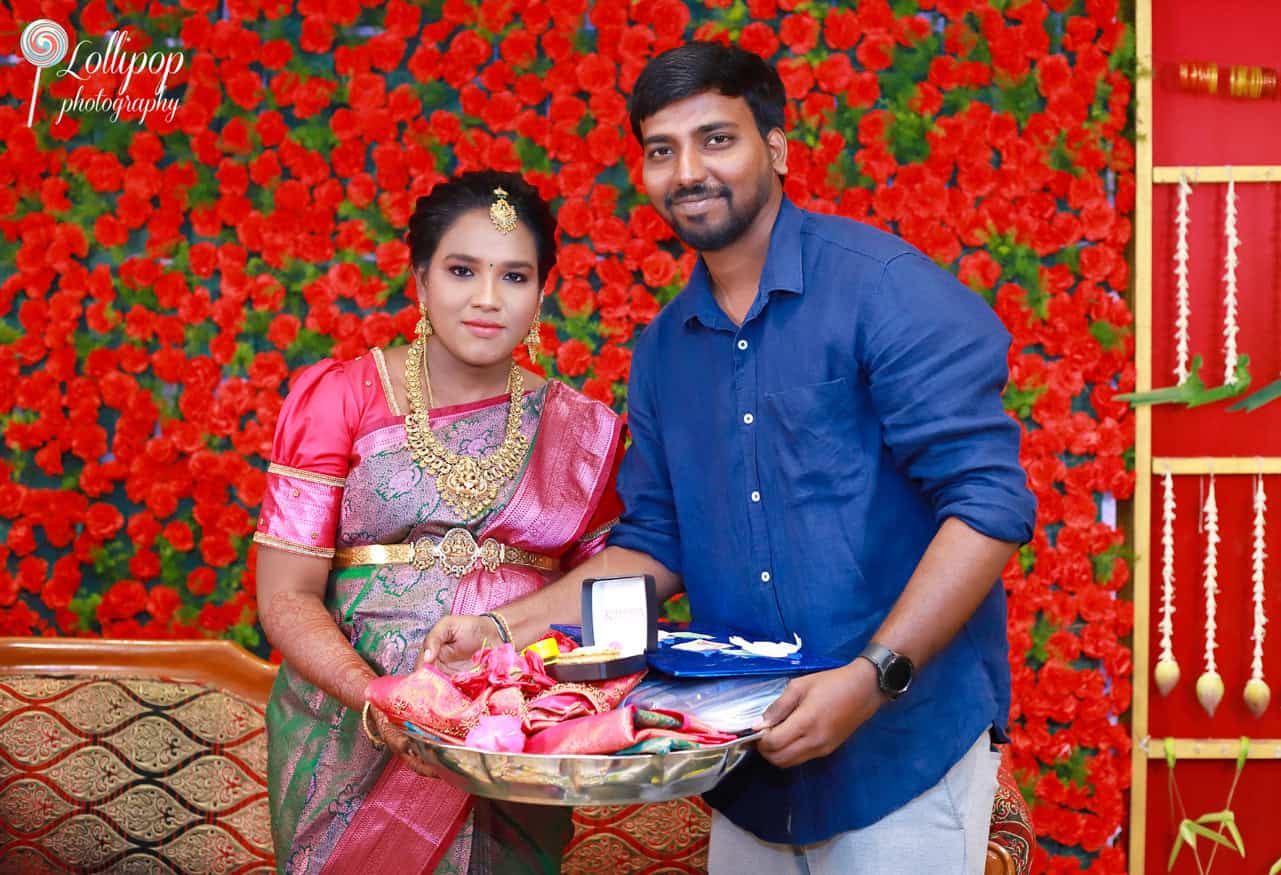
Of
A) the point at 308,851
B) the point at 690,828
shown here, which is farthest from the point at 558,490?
the point at 690,828

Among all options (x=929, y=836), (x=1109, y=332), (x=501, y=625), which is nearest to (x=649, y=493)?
(x=501, y=625)

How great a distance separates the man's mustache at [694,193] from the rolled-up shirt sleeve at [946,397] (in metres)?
0.25

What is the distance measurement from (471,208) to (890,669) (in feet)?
3.32

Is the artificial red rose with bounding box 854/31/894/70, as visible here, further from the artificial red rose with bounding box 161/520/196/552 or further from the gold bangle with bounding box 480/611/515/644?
the artificial red rose with bounding box 161/520/196/552

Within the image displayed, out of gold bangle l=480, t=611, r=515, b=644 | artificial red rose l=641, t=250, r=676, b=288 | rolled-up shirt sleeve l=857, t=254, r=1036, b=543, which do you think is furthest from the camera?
artificial red rose l=641, t=250, r=676, b=288

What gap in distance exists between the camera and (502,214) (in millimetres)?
1969

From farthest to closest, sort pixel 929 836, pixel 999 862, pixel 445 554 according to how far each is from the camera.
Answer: pixel 999 862 → pixel 445 554 → pixel 929 836

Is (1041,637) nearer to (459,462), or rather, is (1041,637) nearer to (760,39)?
(760,39)

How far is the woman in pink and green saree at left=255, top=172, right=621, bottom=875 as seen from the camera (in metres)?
1.90

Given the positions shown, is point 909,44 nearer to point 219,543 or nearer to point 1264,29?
point 1264,29

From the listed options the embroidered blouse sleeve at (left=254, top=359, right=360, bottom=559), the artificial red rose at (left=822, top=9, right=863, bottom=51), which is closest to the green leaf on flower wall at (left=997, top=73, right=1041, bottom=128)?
the artificial red rose at (left=822, top=9, right=863, bottom=51)

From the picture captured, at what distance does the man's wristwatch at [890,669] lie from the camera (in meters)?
1.46

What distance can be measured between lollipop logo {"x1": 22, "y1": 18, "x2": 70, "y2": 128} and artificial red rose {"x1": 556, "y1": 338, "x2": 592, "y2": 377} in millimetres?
1685

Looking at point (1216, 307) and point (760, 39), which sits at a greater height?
point (760, 39)
